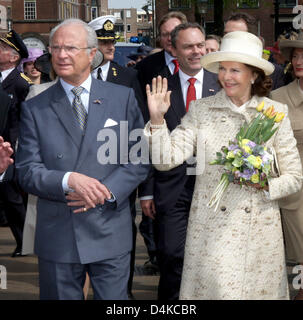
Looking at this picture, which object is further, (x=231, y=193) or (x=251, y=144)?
(x=231, y=193)

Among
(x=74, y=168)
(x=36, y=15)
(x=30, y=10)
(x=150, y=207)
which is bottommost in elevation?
(x=150, y=207)

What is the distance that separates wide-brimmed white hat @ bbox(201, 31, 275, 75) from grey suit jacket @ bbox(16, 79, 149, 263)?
0.84 m

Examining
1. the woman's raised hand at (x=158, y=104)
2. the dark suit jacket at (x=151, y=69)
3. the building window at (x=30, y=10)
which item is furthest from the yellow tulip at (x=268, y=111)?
the building window at (x=30, y=10)

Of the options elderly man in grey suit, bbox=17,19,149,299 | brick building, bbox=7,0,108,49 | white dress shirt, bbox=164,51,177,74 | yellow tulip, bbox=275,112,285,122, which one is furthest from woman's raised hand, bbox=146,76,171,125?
brick building, bbox=7,0,108,49

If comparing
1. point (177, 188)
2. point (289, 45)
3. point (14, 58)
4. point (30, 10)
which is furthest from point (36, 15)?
point (177, 188)

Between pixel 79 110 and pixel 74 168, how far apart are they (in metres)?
0.38

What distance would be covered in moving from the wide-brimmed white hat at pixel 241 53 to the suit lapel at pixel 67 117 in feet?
3.45

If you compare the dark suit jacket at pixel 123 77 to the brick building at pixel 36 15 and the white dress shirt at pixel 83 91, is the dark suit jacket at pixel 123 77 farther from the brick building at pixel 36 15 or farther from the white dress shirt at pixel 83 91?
the brick building at pixel 36 15

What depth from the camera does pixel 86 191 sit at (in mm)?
4230

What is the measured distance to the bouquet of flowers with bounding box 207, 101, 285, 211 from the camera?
4426 millimetres

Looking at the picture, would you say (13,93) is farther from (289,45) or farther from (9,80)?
(289,45)

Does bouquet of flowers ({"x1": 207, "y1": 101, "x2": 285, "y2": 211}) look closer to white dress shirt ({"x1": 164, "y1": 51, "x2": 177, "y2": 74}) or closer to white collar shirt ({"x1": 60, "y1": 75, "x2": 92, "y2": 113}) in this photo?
white collar shirt ({"x1": 60, "y1": 75, "x2": 92, "y2": 113})

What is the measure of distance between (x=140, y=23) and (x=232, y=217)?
177925mm

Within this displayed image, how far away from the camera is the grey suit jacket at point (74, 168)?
14.6 ft
